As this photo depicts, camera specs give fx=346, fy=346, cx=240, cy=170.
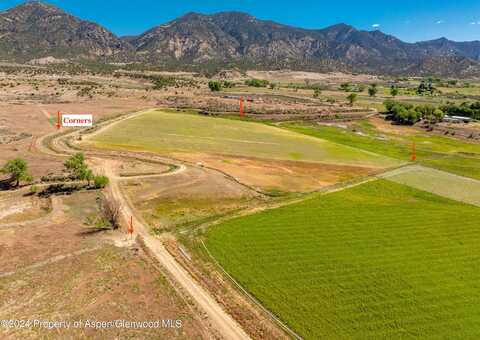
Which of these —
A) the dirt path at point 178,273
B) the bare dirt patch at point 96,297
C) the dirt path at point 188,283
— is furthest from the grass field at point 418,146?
the bare dirt patch at point 96,297

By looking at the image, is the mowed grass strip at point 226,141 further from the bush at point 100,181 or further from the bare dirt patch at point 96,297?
the bare dirt patch at point 96,297

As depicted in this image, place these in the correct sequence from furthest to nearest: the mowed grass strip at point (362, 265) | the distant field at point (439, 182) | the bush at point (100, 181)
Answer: the distant field at point (439, 182), the bush at point (100, 181), the mowed grass strip at point (362, 265)

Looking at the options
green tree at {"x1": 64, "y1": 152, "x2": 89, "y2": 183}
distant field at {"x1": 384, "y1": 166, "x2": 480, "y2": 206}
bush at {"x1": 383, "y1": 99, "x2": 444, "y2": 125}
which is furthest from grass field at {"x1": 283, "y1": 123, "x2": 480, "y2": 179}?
green tree at {"x1": 64, "y1": 152, "x2": 89, "y2": 183}

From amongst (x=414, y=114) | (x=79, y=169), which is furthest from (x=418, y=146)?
(x=79, y=169)

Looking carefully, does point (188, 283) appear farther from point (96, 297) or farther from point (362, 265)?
point (362, 265)

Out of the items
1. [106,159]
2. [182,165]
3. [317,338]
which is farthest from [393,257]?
[106,159]

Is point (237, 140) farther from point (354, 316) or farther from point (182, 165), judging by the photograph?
point (354, 316)
